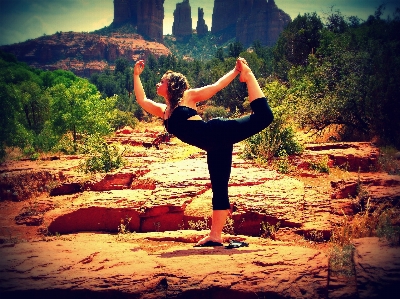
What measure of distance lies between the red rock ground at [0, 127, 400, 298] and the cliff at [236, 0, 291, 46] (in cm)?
12622

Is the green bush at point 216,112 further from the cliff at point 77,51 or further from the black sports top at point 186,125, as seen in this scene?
the cliff at point 77,51

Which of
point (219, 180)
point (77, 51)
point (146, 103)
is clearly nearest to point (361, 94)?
point (219, 180)

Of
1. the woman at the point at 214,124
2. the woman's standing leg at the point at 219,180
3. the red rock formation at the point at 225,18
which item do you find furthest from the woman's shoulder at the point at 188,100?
the red rock formation at the point at 225,18

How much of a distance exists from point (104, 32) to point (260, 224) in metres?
122

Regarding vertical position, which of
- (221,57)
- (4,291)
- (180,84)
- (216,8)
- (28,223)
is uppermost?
(216,8)

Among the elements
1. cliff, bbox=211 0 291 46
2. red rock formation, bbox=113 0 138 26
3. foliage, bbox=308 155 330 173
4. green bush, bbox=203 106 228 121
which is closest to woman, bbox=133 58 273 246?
foliage, bbox=308 155 330 173

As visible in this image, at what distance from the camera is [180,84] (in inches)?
133

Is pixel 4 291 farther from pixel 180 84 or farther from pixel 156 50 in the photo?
pixel 156 50

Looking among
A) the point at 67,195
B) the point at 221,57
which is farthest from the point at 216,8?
the point at 67,195

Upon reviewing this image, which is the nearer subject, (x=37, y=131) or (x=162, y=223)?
(x=162, y=223)

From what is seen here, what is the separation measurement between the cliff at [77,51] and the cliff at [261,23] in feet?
124

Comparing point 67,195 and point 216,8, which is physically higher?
point 216,8

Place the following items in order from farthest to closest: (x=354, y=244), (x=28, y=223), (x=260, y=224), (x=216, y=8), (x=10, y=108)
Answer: (x=216, y=8) < (x=10, y=108) < (x=28, y=223) < (x=260, y=224) < (x=354, y=244)

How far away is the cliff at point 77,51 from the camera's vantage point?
97.6m
